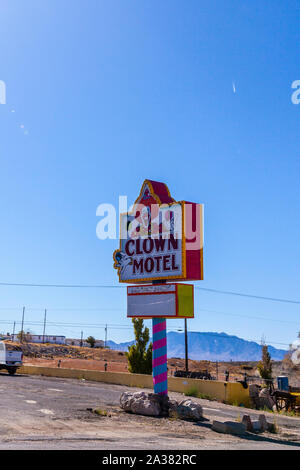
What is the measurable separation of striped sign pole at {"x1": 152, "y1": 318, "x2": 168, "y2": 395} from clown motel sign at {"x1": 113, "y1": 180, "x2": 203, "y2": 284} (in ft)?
6.45

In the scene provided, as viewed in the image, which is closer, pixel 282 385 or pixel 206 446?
pixel 206 446

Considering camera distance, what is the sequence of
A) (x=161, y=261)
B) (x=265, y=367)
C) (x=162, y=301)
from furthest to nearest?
(x=265, y=367) → (x=161, y=261) → (x=162, y=301)

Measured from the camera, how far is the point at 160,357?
Answer: 19.6 meters

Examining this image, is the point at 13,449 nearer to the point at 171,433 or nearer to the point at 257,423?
the point at 171,433

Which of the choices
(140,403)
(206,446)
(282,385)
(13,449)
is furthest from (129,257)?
(282,385)

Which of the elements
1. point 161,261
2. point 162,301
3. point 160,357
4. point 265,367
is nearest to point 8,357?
point 160,357

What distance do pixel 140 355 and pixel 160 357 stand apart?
17.6 metres

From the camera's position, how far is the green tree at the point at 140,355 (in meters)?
36.2

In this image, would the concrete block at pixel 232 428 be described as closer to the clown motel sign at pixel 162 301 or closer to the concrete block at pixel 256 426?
the concrete block at pixel 256 426

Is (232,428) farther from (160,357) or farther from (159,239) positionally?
(159,239)

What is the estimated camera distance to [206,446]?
42.4 feet

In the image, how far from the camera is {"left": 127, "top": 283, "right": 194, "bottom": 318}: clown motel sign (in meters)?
19.0
